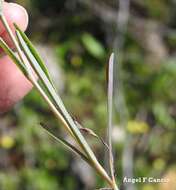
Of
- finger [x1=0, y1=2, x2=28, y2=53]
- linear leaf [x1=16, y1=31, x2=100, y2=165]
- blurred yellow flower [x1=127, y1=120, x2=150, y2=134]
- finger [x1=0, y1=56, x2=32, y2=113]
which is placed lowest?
blurred yellow flower [x1=127, y1=120, x2=150, y2=134]

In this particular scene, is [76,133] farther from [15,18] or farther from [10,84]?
[10,84]

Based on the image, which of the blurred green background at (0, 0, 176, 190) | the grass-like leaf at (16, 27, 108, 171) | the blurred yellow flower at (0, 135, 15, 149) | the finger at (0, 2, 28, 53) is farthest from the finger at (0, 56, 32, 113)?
the blurred yellow flower at (0, 135, 15, 149)

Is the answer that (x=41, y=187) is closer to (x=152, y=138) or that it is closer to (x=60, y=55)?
(x=152, y=138)

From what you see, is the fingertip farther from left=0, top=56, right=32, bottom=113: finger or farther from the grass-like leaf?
the grass-like leaf

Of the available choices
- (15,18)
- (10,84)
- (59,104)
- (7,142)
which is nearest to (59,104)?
(59,104)

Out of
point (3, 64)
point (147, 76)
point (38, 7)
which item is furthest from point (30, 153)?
point (3, 64)
